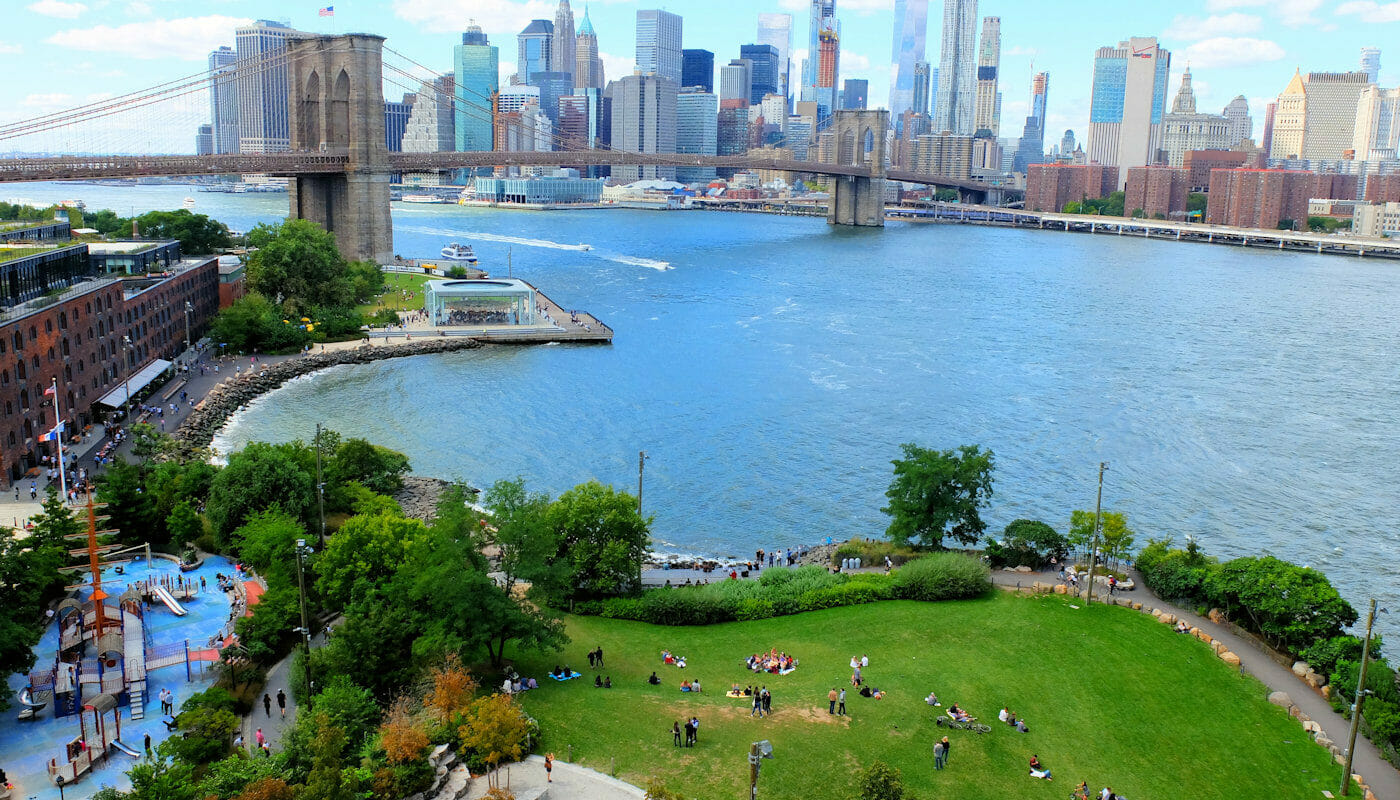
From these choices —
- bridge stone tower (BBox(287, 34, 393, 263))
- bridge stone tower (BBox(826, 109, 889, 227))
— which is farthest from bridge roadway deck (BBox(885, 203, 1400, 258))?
bridge stone tower (BBox(287, 34, 393, 263))

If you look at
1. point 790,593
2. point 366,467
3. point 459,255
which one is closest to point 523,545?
point 790,593

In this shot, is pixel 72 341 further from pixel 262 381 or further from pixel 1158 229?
pixel 1158 229

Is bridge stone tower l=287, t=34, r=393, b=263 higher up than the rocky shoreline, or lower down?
higher up

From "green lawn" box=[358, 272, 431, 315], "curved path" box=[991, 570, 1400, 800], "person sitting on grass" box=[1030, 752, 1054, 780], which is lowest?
"curved path" box=[991, 570, 1400, 800]

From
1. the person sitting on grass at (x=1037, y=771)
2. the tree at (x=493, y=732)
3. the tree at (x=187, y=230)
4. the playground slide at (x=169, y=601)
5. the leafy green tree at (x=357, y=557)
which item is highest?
the tree at (x=187, y=230)

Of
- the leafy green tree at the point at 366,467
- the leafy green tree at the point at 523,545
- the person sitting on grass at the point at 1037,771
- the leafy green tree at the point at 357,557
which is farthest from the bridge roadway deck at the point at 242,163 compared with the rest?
the person sitting on grass at the point at 1037,771

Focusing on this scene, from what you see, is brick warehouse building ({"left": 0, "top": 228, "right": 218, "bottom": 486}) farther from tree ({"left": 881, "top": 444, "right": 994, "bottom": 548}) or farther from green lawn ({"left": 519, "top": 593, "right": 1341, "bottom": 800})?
tree ({"left": 881, "top": 444, "right": 994, "bottom": 548})

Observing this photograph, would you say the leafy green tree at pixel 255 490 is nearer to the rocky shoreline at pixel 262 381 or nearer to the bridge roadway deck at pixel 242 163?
the rocky shoreline at pixel 262 381
